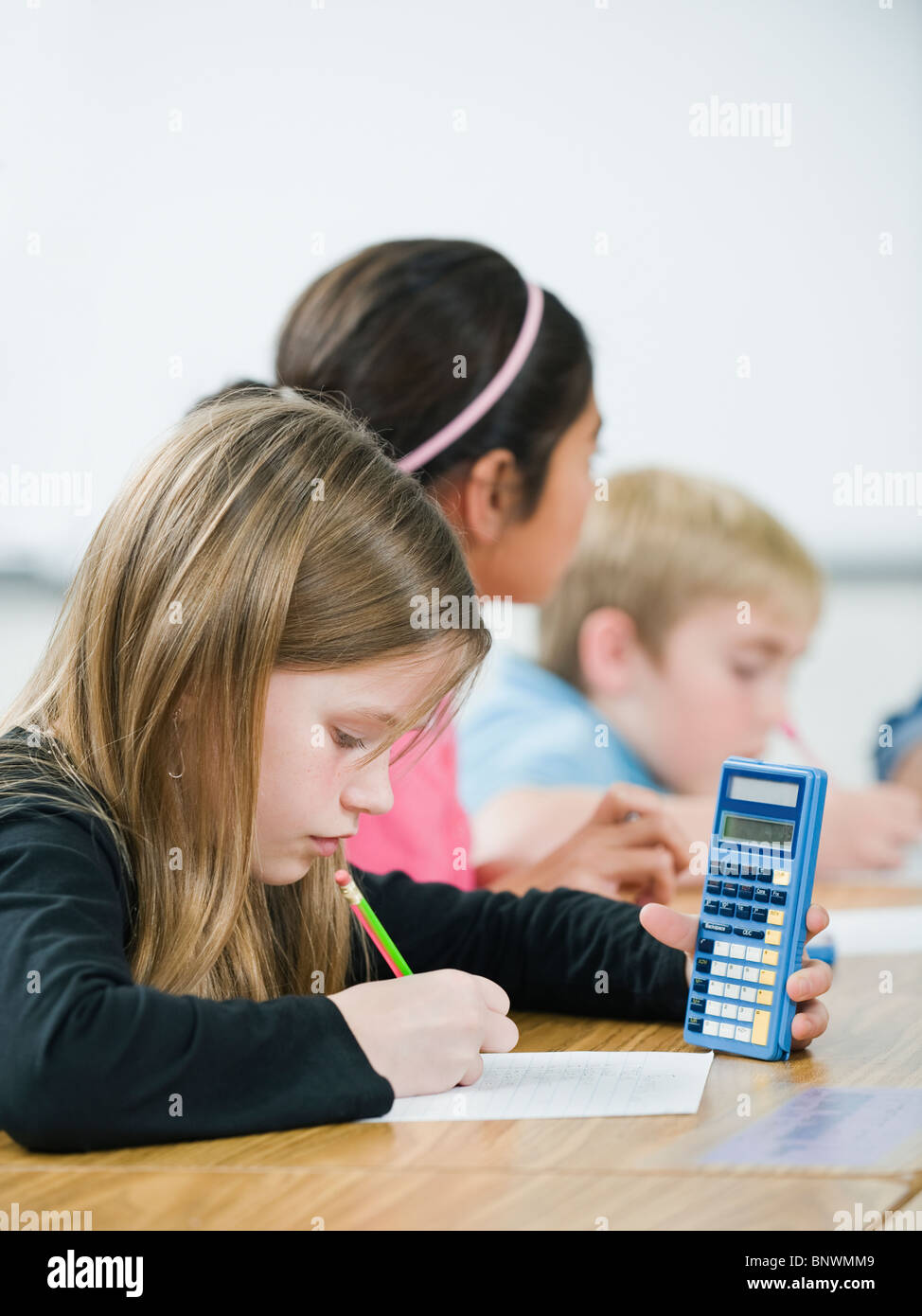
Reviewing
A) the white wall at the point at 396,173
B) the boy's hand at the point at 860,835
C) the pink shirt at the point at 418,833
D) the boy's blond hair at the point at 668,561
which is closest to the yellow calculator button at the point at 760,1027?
the pink shirt at the point at 418,833

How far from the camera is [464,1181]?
0.58 m

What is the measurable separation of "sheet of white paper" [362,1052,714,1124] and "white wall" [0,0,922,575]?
62.8 inches

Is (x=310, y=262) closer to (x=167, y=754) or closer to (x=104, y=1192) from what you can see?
(x=167, y=754)

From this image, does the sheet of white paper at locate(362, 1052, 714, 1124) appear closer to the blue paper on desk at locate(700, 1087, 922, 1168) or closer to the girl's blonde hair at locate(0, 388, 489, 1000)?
the blue paper on desk at locate(700, 1087, 922, 1168)

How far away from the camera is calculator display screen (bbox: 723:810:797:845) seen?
2.65 feet

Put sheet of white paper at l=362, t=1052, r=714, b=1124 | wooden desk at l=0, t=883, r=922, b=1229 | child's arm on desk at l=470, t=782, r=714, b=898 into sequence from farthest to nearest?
child's arm on desk at l=470, t=782, r=714, b=898 < sheet of white paper at l=362, t=1052, r=714, b=1124 < wooden desk at l=0, t=883, r=922, b=1229

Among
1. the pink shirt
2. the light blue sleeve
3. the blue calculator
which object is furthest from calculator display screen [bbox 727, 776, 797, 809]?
the light blue sleeve

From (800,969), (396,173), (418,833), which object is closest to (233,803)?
(800,969)

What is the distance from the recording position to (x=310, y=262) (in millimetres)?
2295

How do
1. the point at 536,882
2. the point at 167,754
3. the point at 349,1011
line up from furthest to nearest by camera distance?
the point at 536,882 → the point at 167,754 → the point at 349,1011

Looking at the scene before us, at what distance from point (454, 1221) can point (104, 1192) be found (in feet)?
0.51

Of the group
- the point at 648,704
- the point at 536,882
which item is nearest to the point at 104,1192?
the point at 536,882

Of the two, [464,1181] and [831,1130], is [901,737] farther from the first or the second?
[464,1181]

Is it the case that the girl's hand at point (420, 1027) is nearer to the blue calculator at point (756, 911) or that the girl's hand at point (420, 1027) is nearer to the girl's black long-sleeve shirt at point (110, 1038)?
the girl's black long-sleeve shirt at point (110, 1038)
